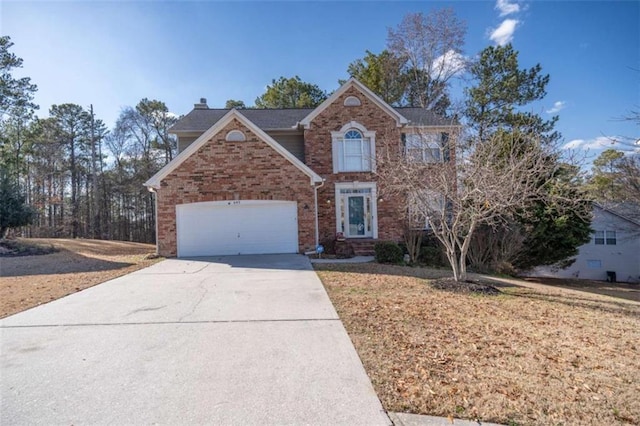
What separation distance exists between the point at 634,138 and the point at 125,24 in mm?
16024

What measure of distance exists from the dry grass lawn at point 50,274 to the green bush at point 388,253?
855cm

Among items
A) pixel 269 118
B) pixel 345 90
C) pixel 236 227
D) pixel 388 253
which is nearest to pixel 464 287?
pixel 388 253

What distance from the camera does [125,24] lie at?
33.5ft

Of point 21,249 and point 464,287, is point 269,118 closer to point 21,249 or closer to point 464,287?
point 21,249

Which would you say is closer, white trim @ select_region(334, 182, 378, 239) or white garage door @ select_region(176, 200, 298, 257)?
white garage door @ select_region(176, 200, 298, 257)

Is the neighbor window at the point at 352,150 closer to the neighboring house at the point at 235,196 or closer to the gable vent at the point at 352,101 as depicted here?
the neighboring house at the point at 235,196

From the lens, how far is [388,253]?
1255 cm

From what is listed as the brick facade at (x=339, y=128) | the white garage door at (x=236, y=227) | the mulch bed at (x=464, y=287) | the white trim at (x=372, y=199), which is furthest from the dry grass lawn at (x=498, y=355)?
the brick facade at (x=339, y=128)

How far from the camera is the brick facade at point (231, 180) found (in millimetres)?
13039

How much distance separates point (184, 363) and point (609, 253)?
26.1 m

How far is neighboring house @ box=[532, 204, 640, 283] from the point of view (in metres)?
20.1

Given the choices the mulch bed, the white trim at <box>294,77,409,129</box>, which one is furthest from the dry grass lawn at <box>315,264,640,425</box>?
the white trim at <box>294,77,409,129</box>

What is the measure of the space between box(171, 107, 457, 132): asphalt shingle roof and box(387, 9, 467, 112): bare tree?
968 cm

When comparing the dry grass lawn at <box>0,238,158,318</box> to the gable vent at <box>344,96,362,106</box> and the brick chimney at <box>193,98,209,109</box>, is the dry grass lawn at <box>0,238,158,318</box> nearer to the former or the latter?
the brick chimney at <box>193,98,209,109</box>
